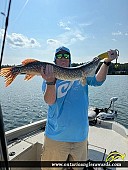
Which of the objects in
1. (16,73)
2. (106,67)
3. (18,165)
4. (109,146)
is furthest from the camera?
(109,146)

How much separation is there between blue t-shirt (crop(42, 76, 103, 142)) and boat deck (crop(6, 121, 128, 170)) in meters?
1.03

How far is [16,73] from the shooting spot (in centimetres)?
177

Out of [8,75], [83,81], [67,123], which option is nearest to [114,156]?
[67,123]

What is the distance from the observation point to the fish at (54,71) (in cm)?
175

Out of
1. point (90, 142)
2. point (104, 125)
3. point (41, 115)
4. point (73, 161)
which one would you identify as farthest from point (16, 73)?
point (41, 115)

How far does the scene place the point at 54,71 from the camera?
6.27 ft

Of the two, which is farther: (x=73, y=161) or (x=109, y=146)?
(x=109, y=146)

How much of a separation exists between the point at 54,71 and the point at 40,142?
71.8 inches

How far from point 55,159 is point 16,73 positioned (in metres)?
1.06

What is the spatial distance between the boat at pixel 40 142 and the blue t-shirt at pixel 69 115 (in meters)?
0.98

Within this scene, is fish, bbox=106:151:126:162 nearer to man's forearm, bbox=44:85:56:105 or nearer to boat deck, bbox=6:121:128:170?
boat deck, bbox=6:121:128:170

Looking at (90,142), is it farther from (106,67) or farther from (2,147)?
(2,147)

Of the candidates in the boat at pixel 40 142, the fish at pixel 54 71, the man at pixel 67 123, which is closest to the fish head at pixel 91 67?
the fish at pixel 54 71

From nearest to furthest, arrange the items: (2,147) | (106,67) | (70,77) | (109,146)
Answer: (2,147), (70,77), (106,67), (109,146)
